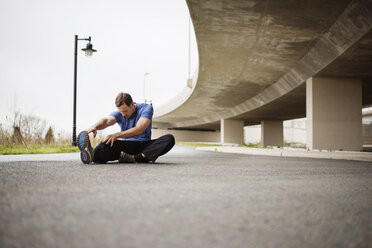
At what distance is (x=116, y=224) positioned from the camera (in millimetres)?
1591

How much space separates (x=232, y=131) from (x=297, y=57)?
23517 mm

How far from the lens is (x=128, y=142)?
5652 mm

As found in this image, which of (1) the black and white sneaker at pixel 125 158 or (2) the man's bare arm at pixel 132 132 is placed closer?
(2) the man's bare arm at pixel 132 132

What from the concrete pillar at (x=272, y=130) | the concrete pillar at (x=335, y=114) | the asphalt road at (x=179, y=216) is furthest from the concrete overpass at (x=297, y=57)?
the concrete pillar at (x=272, y=130)

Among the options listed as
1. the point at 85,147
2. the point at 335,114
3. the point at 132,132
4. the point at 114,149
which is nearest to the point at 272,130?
the point at 335,114

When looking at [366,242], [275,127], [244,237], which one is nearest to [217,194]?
[244,237]

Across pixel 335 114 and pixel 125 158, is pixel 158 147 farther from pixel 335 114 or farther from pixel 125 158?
pixel 335 114

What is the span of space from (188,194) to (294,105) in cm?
2266

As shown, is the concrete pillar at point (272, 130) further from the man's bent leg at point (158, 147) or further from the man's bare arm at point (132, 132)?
the man's bare arm at point (132, 132)

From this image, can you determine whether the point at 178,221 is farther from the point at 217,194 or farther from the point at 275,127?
the point at 275,127

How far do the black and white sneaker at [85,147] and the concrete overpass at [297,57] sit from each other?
534 centimetres

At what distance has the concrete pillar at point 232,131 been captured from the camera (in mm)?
35844

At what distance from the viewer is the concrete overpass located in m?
8.59

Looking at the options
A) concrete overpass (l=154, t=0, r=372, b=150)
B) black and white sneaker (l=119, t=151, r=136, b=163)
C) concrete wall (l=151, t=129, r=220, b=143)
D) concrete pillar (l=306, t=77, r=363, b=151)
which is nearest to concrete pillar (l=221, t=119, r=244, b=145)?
concrete overpass (l=154, t=0, r=372, b=150)
